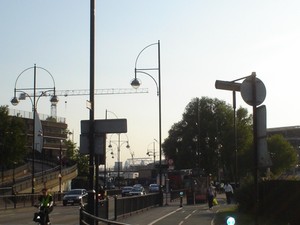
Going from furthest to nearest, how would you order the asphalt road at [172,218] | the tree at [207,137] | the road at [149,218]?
the tree at [207,137]
the road at [149,218]
the asphalt road at [172,218]

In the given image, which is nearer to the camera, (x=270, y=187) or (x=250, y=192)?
(x=270, y=187)

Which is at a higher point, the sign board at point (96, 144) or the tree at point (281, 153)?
the tree at point (281, 153)

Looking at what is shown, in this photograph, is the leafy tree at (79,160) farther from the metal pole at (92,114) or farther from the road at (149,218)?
the metal pole at (92,114)

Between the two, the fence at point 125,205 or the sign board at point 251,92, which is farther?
the fence at point 125,205

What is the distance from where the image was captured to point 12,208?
50062 millimetres

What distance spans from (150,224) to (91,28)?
40.8ft

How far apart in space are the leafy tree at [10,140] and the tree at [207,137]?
35384 millimetres

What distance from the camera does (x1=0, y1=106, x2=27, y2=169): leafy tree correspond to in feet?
243

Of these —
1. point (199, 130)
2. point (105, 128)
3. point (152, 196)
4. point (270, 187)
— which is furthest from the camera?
point (199, 130)

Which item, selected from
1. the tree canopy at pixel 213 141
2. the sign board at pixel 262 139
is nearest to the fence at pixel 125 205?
the sign board at pixel 262 139

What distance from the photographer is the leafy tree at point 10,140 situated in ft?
243

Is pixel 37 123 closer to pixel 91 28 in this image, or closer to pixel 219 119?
pixel 91 28

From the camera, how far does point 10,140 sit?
74562 mm

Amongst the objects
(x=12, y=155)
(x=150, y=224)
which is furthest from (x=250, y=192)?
(x=12, y=155)
